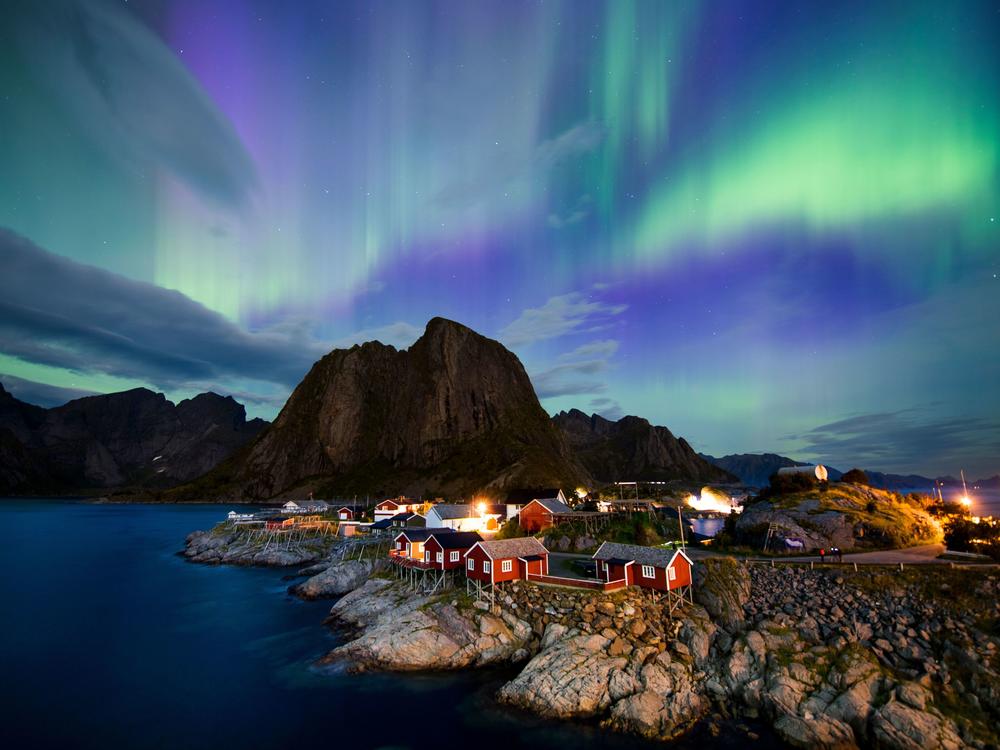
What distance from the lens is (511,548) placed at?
47.3 metres

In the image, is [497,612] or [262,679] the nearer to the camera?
[262,679]

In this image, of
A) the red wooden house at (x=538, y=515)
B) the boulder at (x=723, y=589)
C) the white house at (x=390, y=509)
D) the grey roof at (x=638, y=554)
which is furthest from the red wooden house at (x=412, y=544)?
the white house at (x=390, y=509)

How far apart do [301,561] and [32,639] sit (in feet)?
131

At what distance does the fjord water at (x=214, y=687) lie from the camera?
Answer: 96.4 ft

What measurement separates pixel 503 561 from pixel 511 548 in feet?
4.87

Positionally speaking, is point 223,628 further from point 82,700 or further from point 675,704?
point 675,704

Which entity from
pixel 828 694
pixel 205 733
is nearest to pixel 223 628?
pixel 205 733

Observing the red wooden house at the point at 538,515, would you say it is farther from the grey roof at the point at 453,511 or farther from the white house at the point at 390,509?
the white house at the point at 390,509

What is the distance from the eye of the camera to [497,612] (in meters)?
42.7

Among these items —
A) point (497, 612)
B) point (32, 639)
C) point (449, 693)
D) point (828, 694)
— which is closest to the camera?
point (828, 694)

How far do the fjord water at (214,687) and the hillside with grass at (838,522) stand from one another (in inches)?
1145

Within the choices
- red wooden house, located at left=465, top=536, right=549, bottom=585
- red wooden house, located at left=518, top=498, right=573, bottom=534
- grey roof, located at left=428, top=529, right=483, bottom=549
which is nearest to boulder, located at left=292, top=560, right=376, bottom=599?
grey roof, located at left=428, top=529, right=483, bottom=549

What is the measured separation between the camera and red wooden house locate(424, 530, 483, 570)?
5094 cm

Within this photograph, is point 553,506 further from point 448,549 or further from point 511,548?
point 511,548
